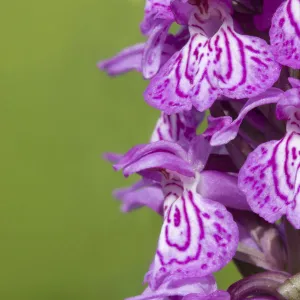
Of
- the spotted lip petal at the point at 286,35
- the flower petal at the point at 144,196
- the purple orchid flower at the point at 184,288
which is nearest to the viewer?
the spotted lip petal at the point at 286,35

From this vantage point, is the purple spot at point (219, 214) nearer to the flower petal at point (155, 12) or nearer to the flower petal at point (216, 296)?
the flower petal at point (216, 296)

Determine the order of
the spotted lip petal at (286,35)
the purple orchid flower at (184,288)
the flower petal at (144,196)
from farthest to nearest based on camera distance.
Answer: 1. the flower petal at (144,196)
2. the purple orchid flower at (184,288)
3. the spotted lip petal at (286,35)

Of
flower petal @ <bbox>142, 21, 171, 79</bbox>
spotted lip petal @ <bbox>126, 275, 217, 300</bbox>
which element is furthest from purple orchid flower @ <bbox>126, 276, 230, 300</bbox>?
flower petal @ <bbox>142, 21, 171, 79</bbox>

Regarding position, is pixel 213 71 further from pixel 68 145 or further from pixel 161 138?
pixel 68 145

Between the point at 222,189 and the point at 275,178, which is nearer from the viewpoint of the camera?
the point at 275,178

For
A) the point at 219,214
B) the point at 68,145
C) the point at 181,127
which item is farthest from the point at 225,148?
the point at 68,145

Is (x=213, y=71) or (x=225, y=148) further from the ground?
(x=213, y=71)

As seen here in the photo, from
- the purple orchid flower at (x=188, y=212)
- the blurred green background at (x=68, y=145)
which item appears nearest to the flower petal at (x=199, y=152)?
the purple orchid flower at (x=188, y=212)
